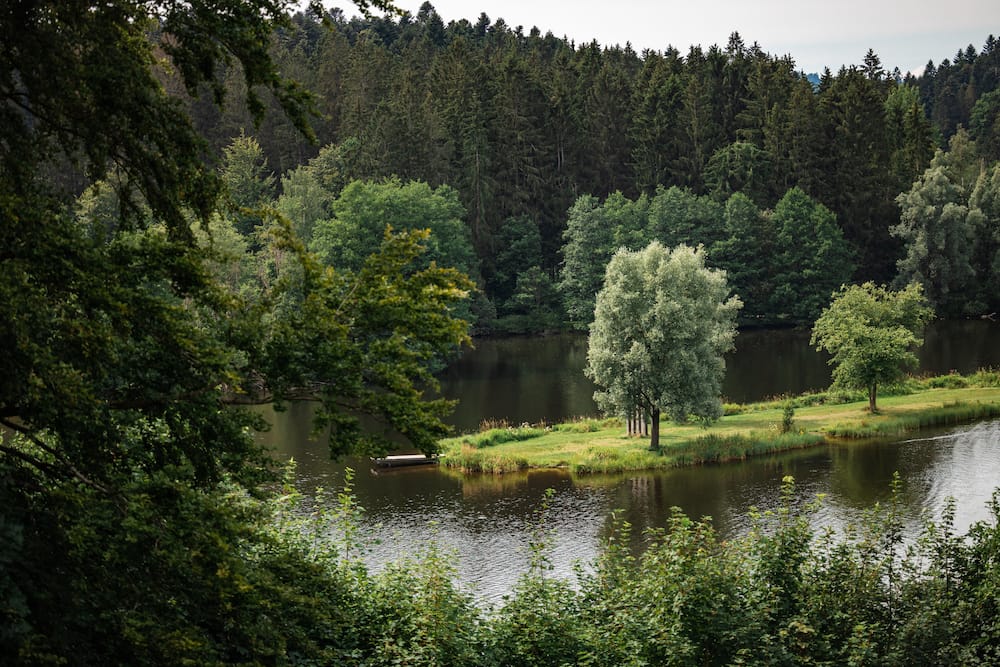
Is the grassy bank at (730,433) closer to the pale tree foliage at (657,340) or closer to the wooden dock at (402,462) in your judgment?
the wooden dock at (402,462)

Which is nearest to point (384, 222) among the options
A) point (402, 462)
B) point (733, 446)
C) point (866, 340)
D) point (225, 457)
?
point (402, 462)

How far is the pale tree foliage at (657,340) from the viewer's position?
45062 millimetres

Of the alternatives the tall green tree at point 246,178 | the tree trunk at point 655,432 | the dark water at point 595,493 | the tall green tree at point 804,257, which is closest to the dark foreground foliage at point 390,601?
the dark water at point 595,493

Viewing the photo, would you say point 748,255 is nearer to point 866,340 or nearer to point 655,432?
point 866,340

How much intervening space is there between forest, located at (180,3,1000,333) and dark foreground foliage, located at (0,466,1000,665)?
192ft

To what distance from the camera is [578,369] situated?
70.9 meters

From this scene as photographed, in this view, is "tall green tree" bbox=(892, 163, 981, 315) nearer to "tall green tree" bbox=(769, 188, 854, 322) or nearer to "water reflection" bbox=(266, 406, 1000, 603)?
"tall green tree" bbox=(769, 188, 854, 322)

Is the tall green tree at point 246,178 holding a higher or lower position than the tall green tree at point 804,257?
higher

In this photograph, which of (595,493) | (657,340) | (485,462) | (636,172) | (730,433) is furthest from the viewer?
(636,172)

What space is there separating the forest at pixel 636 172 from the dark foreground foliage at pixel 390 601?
192 ft

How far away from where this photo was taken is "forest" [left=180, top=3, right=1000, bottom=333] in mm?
89312

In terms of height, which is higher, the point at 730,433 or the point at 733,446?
the point at 730,433

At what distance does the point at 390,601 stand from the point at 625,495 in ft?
69.7

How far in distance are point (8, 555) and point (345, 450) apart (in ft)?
12.9
